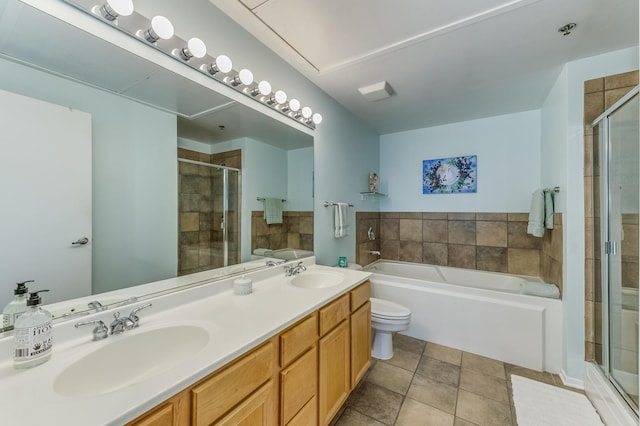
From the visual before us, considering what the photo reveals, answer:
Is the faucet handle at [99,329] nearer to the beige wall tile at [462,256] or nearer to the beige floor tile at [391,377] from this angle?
the beige floor tile at [391,377]

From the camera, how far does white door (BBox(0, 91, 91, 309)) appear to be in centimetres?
83

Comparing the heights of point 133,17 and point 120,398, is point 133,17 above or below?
above

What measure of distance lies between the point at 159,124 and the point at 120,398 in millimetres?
1129

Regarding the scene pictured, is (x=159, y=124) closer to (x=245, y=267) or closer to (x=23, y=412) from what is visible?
(x=245, y=267)

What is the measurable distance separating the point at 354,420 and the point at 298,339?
87cm

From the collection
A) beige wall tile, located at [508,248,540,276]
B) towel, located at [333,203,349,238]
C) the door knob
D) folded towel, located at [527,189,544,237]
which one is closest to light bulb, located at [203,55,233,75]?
the door knob

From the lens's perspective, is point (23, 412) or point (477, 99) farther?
point (477, 99)

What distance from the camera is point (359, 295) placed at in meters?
1.72

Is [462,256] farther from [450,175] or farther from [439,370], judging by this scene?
[439,370]

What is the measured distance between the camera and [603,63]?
1.83m

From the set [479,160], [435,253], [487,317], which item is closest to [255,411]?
[487,317]

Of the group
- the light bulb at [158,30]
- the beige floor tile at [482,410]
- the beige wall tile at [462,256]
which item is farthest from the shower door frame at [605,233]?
the light bulb at [158,30]

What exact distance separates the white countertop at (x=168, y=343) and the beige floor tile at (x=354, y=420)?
810 mm

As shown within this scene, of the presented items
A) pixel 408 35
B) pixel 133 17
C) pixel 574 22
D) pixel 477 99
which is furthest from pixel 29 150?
pixel 477 99
